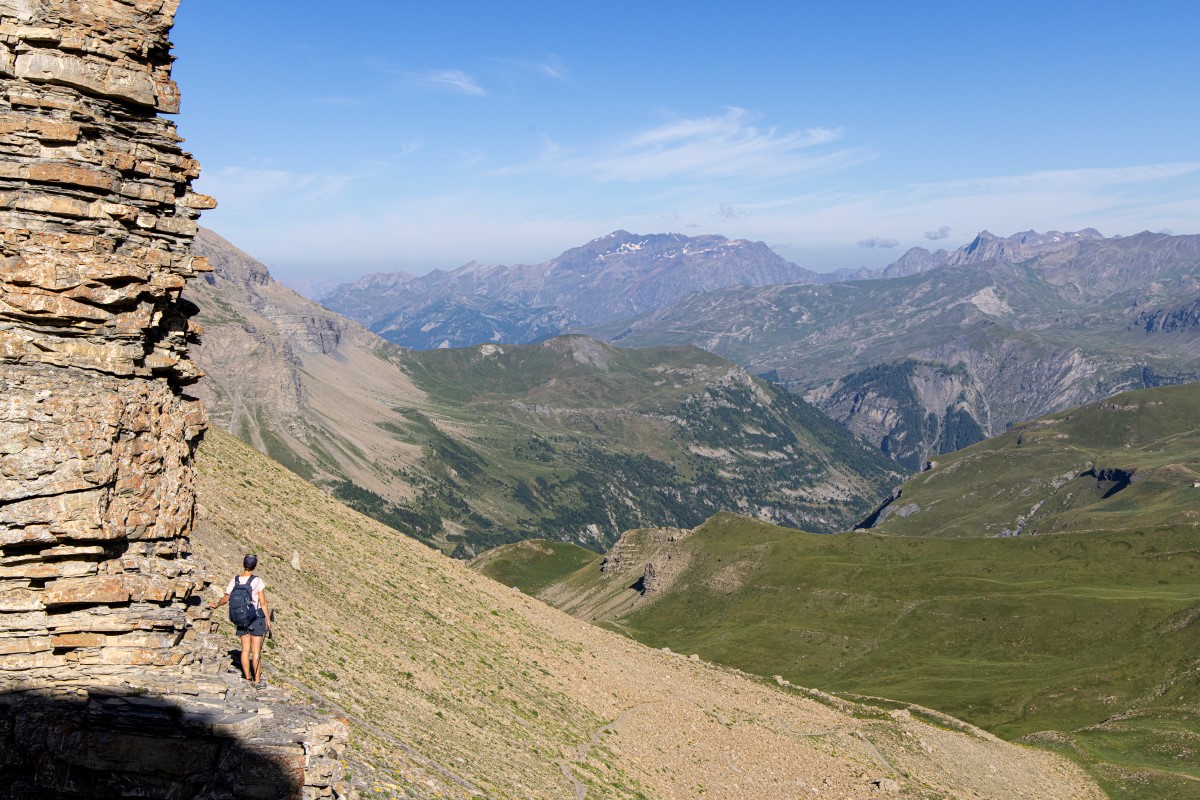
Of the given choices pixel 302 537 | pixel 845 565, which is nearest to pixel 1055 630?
pixel 845 565

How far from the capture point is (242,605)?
1043 inches

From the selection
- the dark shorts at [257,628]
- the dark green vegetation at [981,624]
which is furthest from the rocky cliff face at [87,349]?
the dark green vegetation at [981,624]

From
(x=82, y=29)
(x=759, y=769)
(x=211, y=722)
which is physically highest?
(x=82, y=29)

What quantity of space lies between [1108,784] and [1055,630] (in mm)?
64056

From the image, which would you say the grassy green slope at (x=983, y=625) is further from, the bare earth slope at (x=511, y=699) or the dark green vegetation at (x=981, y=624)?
the bare earth slope at (x=511, y=699)

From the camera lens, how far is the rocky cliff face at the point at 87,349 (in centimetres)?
2106

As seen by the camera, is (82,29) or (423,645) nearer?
(82,29)

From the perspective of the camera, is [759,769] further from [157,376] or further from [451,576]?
[157,376]

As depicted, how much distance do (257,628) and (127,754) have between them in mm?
6969

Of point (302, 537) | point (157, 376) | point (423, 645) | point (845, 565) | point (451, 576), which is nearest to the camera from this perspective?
point (157, 376)

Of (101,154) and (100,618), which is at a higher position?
(101,154)

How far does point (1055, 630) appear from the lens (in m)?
135

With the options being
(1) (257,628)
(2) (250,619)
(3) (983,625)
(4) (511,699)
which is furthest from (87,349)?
(3) (983,625)

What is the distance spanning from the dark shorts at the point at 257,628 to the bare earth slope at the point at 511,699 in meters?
6.21
